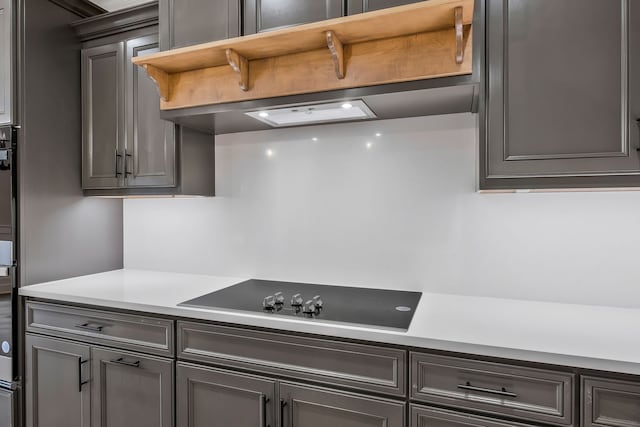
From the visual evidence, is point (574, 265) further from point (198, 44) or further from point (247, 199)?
point (198, 44)

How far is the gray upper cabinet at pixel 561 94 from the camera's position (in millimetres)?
1258

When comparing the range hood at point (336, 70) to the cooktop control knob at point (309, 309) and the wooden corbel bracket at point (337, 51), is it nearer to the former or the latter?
the wooden corbel bracket at point (337, 51)

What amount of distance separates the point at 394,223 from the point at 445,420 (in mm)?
921

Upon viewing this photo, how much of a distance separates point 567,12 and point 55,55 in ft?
8.03

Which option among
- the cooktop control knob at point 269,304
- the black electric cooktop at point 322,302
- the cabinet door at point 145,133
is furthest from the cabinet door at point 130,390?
the cabinet door at point 145,133

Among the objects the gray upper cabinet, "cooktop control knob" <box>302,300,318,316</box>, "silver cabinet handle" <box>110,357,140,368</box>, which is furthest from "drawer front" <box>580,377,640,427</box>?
"silver cabinet handle" <box>110,357,140,368</box>

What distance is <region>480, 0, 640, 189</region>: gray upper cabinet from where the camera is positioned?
1.26 m

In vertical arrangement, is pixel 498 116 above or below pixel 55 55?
below

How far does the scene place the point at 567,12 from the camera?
4.30ft

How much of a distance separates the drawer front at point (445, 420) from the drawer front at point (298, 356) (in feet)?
0.25

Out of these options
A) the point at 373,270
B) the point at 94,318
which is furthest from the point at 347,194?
the point at 94,318

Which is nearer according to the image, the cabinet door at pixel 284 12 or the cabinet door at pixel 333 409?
the cabinet door at pixel 333 409

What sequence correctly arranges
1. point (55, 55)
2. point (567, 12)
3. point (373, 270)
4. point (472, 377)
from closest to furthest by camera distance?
1. point (472, 377)
2. point (567, 12)
3. point (373, 270)
4. point (55, 55)

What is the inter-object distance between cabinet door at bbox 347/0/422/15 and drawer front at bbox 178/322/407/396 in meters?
1.26
